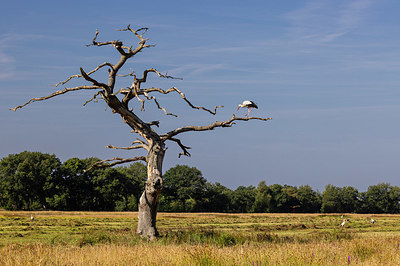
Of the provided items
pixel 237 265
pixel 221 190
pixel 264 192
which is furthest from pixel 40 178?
pixel 237 265

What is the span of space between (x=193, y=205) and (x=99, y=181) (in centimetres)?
1872

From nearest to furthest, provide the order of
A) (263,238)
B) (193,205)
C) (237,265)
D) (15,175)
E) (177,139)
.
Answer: (237,265) → (263,238) → (177,139) → (15,175) → (193,205)

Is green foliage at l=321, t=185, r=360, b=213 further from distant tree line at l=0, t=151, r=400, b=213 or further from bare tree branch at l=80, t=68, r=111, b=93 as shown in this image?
bare tree branch at l=80, t=68, r=111, b=93

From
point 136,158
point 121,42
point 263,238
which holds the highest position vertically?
point 121,42

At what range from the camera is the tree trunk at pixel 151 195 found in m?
20.9

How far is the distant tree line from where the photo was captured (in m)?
83.2

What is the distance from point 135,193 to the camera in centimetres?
9275

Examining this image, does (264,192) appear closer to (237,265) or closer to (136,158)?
(136,158)

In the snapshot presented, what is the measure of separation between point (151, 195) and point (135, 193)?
239ft

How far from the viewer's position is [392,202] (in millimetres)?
107250

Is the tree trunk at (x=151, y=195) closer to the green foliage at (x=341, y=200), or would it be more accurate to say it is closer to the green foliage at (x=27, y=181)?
the green foliage at (x=27, y=181)

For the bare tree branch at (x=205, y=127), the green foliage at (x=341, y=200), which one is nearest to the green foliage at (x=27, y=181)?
the green foliage at (x=341, y=200)

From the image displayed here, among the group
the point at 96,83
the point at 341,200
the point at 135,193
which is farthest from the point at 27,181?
the point at 96,83

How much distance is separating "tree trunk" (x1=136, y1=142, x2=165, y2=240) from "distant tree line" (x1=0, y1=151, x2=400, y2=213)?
206 feet
